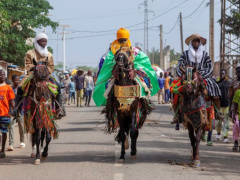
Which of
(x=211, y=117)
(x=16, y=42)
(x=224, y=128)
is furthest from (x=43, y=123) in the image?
(x=16, y=42)

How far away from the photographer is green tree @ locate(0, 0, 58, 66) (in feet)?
121

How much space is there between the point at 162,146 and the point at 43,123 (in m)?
3.82

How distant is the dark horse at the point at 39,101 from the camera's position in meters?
11.8

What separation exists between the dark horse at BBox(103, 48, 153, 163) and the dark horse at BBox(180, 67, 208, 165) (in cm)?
96

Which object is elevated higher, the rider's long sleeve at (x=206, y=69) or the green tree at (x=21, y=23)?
the green tree at (x=21, y=23)

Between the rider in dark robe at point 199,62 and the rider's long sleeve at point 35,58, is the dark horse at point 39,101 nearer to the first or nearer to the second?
the rider's long sleeve at point 35,58

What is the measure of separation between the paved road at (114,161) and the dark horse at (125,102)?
2.00 feet

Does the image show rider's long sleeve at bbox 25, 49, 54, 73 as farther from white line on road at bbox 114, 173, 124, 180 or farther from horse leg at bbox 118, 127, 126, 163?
white line on road at bbox 114, 173, 124, 180

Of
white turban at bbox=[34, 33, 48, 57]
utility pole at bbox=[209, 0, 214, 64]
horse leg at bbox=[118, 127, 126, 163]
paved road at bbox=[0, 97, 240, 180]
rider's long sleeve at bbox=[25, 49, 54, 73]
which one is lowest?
paved road at bbox=[0, 97, 240, 180]

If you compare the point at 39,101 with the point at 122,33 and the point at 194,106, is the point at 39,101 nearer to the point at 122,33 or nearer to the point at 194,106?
the point at 122,33

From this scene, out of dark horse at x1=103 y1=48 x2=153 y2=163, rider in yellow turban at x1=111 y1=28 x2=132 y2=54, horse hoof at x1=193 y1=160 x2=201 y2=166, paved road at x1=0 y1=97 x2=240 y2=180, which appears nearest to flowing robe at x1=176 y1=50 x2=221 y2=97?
dark horse at x1=103 y1=48 x2=153 y2=163

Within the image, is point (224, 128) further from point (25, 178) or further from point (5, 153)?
point (25, 178)

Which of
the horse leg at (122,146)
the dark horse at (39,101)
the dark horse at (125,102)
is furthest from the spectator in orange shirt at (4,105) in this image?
the horse leg at (122,146)

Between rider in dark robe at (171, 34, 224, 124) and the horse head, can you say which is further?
rider in dark robe at (171, 34, 224, 124)
